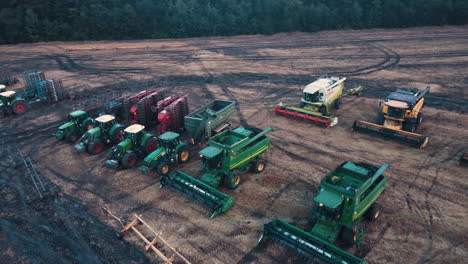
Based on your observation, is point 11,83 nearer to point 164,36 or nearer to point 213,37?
point 164,36

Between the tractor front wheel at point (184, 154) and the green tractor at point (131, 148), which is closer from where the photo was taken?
the green tractor at point (131, 148)

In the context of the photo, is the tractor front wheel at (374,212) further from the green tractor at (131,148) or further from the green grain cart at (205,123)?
the green tractor at (131,148)

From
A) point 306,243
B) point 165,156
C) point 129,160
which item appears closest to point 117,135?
point 129,160

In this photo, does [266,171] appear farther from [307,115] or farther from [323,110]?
[323,110]

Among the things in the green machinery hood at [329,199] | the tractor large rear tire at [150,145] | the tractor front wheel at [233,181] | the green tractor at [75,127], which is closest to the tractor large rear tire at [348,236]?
the green machinery hood at [329,199]

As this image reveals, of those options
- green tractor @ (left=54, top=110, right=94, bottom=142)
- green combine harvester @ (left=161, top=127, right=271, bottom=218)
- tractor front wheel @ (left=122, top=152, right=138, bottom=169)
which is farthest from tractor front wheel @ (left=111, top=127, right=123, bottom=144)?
green combine harvester @ (left=161, top=127, right=271, bottom=218)

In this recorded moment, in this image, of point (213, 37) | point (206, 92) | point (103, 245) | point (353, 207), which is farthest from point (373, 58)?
point (103, 245)
